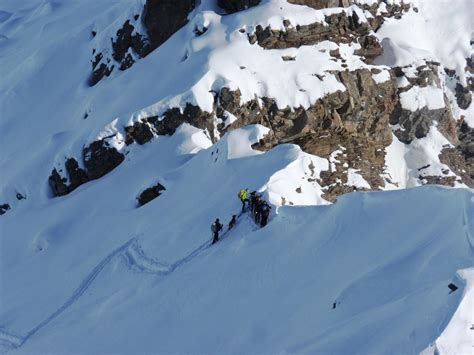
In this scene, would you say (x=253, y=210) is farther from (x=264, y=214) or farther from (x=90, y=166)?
(x=90, y=166)

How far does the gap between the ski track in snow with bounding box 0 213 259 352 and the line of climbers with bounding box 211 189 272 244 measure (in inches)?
6.8

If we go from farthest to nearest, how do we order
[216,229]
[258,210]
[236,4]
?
1. [236,4]
2. [216,229]
3. [258,210]

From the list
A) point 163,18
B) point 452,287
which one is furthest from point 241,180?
point 163,18

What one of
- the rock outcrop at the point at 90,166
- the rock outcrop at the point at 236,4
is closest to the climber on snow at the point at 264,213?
the rock outcrop at the point at 90,166

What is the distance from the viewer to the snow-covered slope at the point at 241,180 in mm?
17016

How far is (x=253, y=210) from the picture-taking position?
77.8ft

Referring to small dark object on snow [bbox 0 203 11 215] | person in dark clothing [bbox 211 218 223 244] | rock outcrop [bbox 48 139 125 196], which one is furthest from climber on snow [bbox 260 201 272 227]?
small dark object on snow [bbox 0 203 11 215]

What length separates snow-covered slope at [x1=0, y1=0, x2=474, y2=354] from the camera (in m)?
17.0

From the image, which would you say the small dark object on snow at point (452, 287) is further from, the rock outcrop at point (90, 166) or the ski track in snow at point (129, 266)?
the rock outcrop at point (90, 166)

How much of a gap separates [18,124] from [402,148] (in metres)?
22.5

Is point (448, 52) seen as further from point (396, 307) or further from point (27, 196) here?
point (396, 307)

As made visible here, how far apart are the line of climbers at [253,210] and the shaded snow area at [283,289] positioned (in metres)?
0.32

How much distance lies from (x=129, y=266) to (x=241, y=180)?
4.97 m

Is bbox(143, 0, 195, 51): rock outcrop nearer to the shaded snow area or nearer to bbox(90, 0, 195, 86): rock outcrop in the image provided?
bbox(90, 0, 195, 86): rock outcrop
